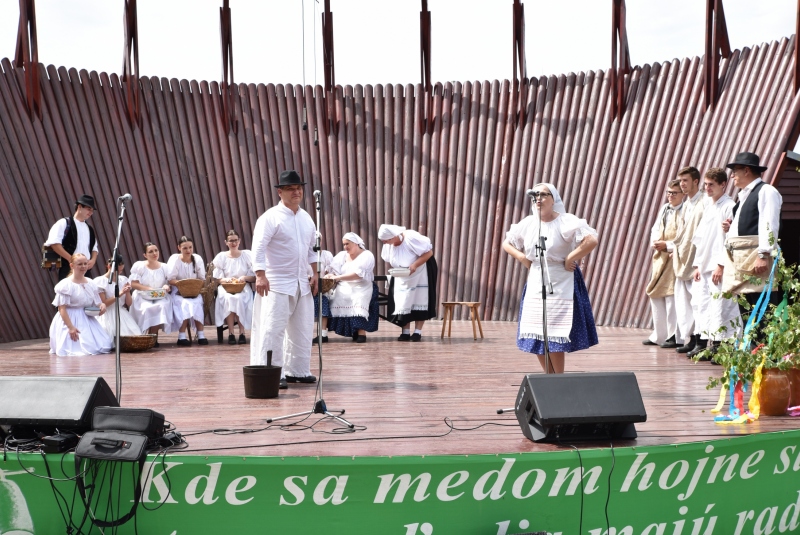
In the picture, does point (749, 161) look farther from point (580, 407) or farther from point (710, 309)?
point (580, 407)

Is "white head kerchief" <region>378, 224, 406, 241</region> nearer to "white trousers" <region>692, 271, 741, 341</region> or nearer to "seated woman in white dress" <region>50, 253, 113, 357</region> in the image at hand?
"seated woman in white dress" <region>50, 253, 113, 357</region>

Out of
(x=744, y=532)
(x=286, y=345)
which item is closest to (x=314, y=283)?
(x=286, y=345)

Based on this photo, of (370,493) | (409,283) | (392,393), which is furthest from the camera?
(409,283)

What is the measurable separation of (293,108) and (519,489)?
9102mm

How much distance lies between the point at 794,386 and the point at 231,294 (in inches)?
233

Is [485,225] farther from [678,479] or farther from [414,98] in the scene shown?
[678,479]

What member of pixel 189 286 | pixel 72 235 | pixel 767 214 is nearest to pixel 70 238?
pixel 72 235

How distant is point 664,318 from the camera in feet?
26.7

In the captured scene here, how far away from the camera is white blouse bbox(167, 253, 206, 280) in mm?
Result: 9211

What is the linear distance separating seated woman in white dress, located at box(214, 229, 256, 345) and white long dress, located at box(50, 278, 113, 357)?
127 cm

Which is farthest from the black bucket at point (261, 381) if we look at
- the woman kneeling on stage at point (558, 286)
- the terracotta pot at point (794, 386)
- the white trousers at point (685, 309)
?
the white trousers at point (685, 309)

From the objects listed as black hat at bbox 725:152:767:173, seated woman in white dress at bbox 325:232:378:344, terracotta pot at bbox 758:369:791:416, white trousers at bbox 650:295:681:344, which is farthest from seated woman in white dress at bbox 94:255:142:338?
terracotta pot at bbox 758:369:791:416

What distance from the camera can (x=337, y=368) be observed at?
6770 millimetres

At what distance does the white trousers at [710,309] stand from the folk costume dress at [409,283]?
2.93m
